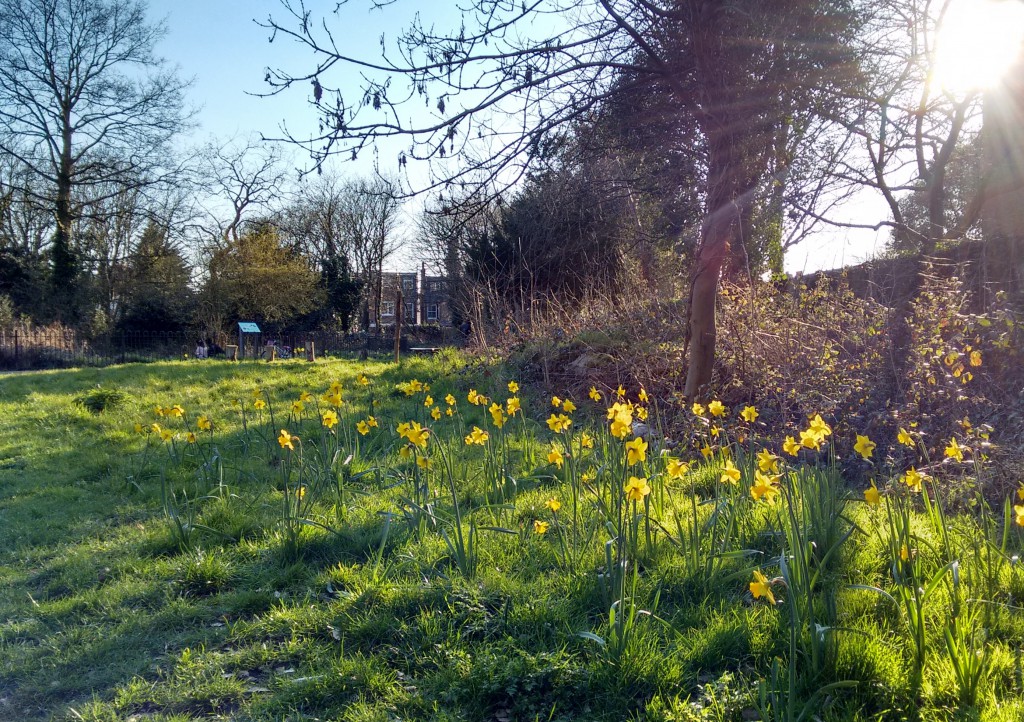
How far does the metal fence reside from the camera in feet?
67.1

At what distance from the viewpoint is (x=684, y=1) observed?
16.4 ft

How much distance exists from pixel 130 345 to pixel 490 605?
25455 millimetres

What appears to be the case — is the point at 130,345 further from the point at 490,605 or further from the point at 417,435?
the point at 490,605

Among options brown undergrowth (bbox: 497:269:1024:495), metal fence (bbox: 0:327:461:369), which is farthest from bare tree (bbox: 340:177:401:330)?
brown undergrowth (bbox: 497:269:1024:495)

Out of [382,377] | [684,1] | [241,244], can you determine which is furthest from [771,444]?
[241,244]

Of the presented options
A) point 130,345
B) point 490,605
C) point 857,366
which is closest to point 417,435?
point 490,605

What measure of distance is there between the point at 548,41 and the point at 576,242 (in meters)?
11.3

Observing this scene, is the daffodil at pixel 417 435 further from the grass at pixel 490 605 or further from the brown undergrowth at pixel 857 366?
the brown undergrowth at pixel 857 366

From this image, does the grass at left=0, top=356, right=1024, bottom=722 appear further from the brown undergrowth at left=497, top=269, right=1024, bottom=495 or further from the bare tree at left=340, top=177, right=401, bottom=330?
the bare tree at left=340, top=177, right=401, bottom=330

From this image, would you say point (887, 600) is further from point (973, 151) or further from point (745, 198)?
point (973, 151)

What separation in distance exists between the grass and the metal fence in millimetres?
14890

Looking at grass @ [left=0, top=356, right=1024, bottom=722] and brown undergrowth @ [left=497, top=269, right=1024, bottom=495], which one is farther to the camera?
brown undergrowth @ [left=497, top=269, right=1024, bottom=495]

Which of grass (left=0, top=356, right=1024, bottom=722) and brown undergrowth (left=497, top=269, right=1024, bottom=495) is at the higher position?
brown undergrowth (left=497, top=269, right=1024, bottom=495)

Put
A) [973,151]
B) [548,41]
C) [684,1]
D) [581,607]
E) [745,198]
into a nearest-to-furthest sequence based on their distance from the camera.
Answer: [581,607] → [548,41] → [684,1] → [745,198] → [973,151]
